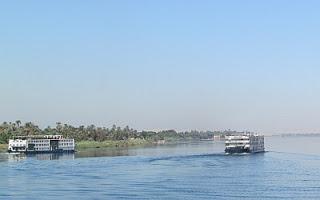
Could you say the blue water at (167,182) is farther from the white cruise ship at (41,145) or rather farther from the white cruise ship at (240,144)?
the white cruise ship at (41,145)

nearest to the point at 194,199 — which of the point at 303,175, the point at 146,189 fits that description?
the point at 146,189

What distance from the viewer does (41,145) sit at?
626 ft

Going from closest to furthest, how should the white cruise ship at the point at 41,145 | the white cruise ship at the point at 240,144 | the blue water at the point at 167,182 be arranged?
the blue water at the point at 167,182, the white cruise ship at the point at 240,144, the white cruise ship at the point at 41,145

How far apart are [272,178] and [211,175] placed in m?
9.81

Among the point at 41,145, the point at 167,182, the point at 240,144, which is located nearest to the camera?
the point at 167,182

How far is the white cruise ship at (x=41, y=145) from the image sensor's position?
185 m

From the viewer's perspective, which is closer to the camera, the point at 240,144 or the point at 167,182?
the point at 167,182

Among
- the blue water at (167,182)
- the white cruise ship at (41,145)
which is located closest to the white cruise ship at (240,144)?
the blue water at (167,182)

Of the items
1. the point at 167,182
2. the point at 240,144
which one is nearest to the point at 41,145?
the point at 240,144

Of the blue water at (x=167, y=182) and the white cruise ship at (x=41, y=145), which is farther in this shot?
the white cruise ship at (x=41, y=145)

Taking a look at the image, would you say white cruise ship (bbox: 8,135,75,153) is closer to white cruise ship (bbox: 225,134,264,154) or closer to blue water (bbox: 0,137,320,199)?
white cruise ship (bbox: 225,134,264,154)

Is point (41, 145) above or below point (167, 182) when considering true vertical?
above

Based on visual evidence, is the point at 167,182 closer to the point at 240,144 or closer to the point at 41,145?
the point at 240,144

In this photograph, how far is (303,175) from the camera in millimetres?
89188
